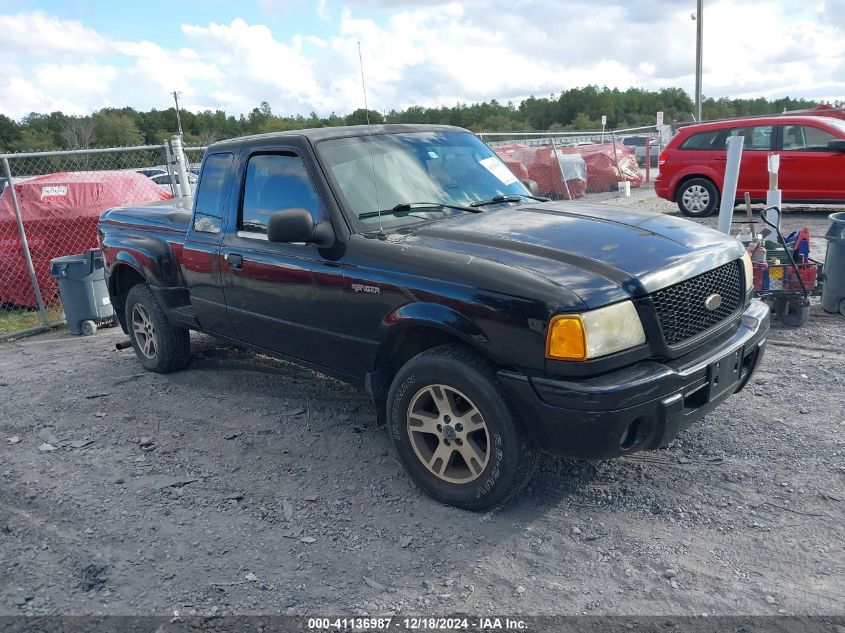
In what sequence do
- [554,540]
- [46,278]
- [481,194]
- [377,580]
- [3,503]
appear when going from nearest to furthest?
[377,580] → [554,540] → [3,503] → [481,194] → [46,278]

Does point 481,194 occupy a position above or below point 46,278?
above

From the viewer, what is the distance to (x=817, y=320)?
253 inches

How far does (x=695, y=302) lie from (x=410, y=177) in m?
1.83

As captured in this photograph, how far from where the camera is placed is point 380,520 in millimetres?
3600

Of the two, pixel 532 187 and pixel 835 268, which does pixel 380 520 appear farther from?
pixel 835 268

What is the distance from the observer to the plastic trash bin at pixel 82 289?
7922 mm

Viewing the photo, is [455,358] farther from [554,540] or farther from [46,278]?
[46,278]

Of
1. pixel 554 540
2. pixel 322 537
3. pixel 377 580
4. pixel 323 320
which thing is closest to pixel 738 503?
pixel 554 540

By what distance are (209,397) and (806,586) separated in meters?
4.25

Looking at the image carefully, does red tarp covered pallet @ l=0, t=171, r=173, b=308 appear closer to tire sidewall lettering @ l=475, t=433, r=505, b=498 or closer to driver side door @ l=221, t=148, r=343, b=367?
driver side door @ l=221, t=148, r=343, b=367

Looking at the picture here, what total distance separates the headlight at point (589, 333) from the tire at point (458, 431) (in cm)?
39

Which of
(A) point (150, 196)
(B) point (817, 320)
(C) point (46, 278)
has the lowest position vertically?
(B) point (817, 320)

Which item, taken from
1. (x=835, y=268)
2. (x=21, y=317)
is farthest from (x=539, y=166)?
(x=21, y=317)

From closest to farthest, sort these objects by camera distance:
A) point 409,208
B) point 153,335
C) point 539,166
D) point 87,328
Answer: point 409,208 → point 153,335 → point 87,328 → point 539,166
